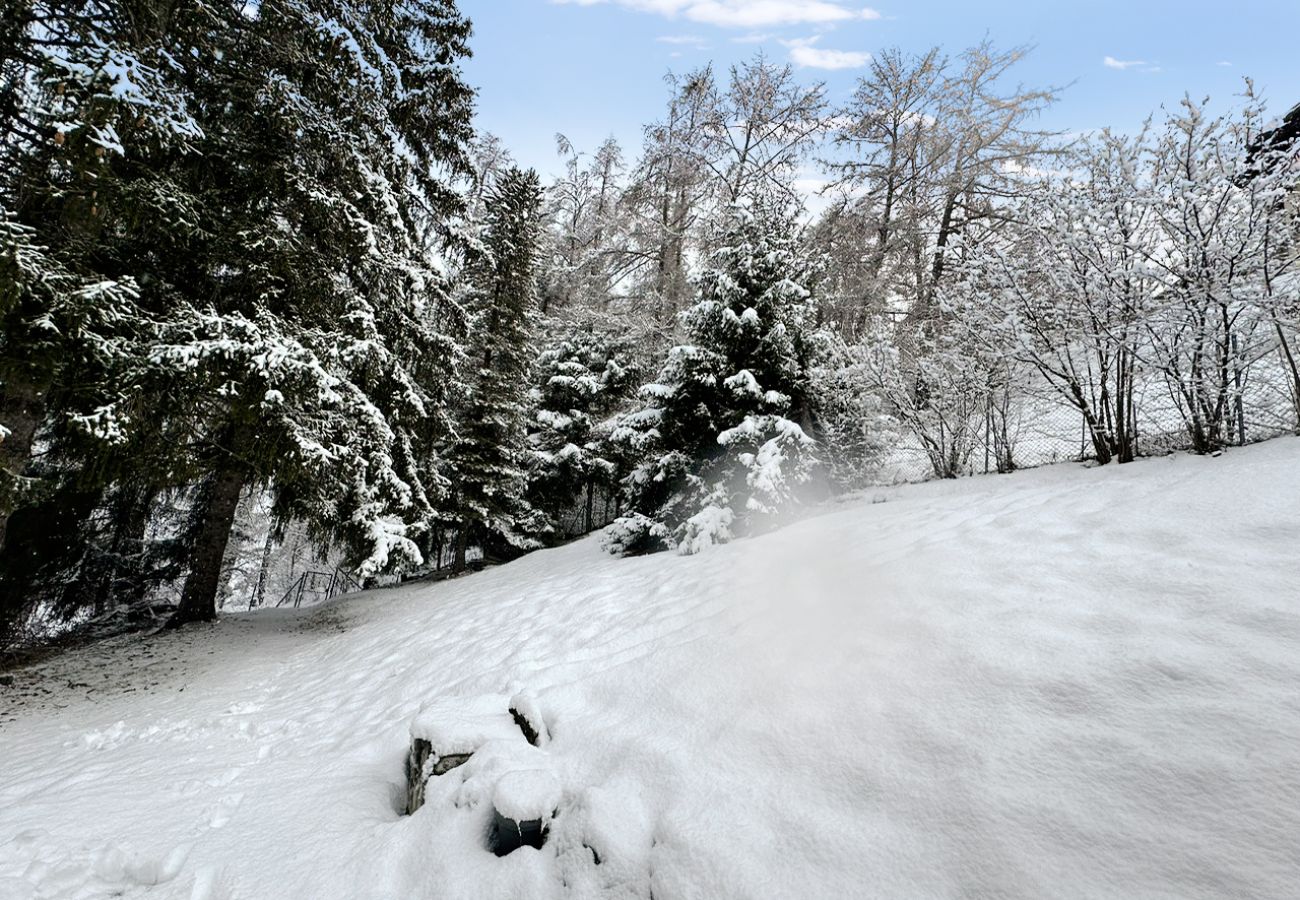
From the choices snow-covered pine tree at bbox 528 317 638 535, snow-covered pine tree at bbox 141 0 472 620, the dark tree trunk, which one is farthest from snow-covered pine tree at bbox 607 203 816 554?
the dark tree trunk

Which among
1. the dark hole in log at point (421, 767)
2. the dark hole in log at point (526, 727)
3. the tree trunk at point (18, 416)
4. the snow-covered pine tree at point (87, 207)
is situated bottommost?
the dark hole in log at point (421, 767)

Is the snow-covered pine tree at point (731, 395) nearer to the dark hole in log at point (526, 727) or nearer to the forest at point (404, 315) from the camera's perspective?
the forest at point (404, 315)

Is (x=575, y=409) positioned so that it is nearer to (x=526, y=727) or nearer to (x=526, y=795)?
(x=526, y=727)

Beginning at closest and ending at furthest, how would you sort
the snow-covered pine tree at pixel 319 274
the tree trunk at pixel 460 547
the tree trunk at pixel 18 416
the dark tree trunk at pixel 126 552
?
1. the tree trunk at pixel 18 416
2. the snow-covered pine tree at pixel 319 274
3. the dark tree trunk at pixel 126 552
4. the tree trunk at pixel 460 547

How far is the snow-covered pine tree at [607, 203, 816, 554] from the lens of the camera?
6.98 m

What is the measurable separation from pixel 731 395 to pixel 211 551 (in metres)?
8.52

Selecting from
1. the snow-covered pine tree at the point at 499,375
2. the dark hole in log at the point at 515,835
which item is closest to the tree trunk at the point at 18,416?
the dark hole in log at the point at 515,835

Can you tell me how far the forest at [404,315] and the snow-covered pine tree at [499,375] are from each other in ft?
0.66

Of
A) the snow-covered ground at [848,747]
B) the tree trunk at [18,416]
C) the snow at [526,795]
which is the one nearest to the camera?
the snow-covered ground at [848,747]

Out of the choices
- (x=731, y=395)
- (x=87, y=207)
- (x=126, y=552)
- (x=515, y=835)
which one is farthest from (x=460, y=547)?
(x=515, y=835)

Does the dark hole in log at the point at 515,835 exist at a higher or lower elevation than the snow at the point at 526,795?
lower

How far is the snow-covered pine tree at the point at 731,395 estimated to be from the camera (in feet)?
22.9

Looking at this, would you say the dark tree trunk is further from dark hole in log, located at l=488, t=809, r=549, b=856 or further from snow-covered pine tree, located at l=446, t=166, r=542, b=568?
dark hole in log, located at l=488, t=809, r=549, b=856

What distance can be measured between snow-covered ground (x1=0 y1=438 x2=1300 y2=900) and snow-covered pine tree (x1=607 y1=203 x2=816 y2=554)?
242 cm
